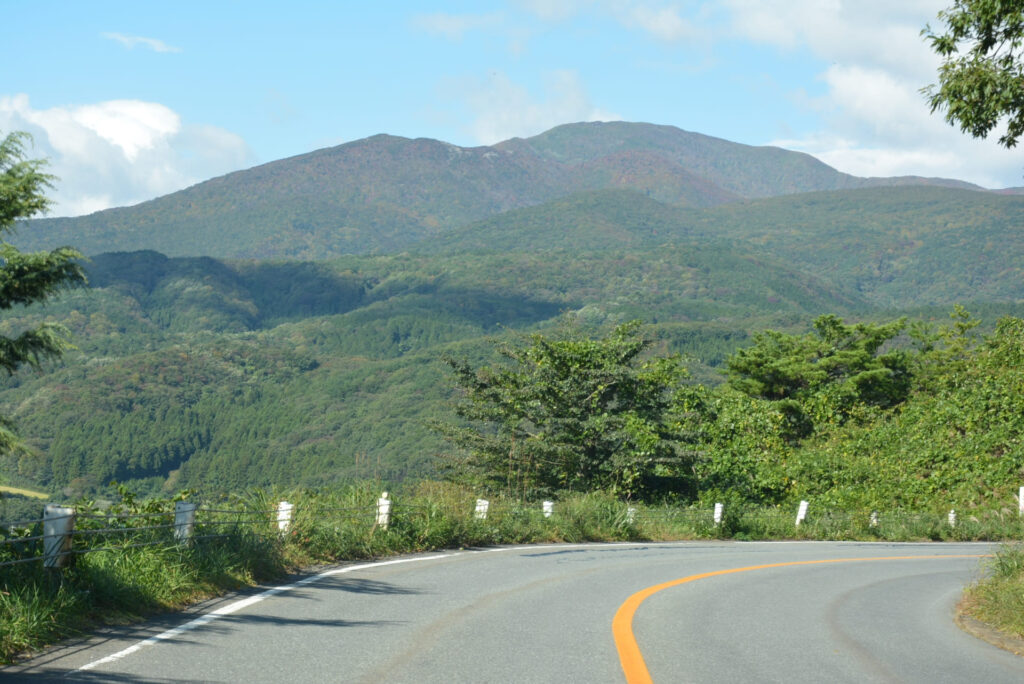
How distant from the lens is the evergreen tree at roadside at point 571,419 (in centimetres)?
2472

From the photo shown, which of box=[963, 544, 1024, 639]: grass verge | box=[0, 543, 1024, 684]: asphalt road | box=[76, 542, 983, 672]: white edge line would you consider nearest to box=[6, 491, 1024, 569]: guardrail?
box=[76, 542, 983, 672]: white edge line

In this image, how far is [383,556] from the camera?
1195 centimetres

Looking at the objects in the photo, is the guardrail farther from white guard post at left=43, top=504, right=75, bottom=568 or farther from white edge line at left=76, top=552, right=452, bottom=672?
white edge line at left=76, top=552, right=452, bottom=672

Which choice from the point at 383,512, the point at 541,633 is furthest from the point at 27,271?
the point at 541,633

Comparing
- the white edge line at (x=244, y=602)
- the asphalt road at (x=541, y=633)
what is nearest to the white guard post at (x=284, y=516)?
the white edge line at (x=244, y=602)

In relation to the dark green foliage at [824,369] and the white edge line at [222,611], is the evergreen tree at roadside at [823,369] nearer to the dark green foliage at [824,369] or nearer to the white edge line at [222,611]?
the dark green foliage at [824,369]

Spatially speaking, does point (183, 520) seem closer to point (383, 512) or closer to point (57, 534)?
point (57, 534)

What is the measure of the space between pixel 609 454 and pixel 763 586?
14.4m

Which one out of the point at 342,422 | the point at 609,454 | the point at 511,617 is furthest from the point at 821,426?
the point at 342,422

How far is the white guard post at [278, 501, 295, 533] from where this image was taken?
10748 millimetres

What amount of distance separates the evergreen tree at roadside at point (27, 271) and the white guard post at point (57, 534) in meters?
12.6

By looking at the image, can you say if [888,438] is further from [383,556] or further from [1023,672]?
[1023,672]

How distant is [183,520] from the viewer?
29.4ft

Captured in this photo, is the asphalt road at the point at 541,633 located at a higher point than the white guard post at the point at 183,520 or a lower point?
lower
